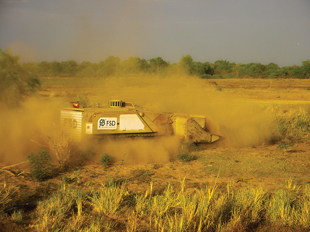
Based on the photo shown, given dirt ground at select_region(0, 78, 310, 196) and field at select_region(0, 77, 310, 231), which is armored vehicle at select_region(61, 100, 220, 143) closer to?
field at select_region(0, 77, 310, 231)

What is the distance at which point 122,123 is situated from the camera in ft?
31.0

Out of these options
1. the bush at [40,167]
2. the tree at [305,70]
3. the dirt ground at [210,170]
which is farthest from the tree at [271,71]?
the bush at [40,167]

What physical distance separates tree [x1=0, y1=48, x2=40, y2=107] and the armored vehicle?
19.0 feet

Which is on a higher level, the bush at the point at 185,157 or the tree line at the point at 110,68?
the tree line at the point at 110,68

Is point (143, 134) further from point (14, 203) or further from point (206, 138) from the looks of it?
point (14, 203)

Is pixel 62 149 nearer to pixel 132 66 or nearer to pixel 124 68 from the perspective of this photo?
pixel 124 68

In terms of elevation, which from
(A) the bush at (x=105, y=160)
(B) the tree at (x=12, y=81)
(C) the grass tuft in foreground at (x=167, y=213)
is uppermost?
(B) the tree at (x=12, y=81)

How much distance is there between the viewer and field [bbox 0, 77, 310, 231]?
187 inches

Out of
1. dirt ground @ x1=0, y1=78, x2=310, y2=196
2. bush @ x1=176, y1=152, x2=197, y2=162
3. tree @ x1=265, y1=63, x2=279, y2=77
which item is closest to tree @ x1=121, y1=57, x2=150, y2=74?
dirt ground @ x1=0, y1=78, x2=310, y2=196

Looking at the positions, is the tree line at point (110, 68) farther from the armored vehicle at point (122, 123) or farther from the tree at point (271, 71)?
the tree at point (271, 71)

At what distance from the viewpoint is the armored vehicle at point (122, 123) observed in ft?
30.7

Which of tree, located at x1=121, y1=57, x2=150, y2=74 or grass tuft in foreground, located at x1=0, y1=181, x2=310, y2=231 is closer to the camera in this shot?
grass tuft in foreground, located at x1=0, y1=181, x2=310, y2=231

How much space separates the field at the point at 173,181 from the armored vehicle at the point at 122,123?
38 cm

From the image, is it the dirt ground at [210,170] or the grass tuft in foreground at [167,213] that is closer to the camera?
the grass tuft in foreground at [167,213]
